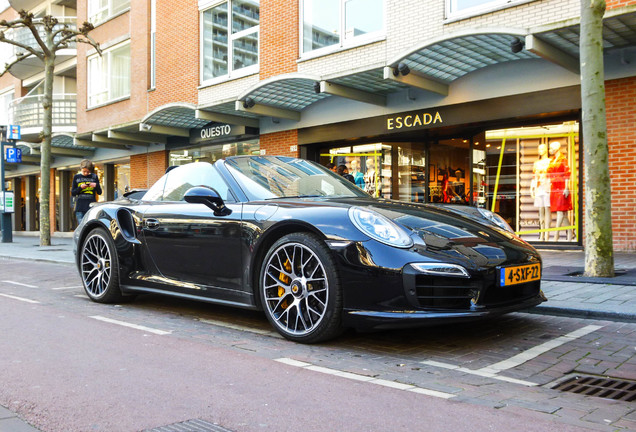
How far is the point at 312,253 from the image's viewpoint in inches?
157

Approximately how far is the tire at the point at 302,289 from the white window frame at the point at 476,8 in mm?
8156

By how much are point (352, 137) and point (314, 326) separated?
1028 cm

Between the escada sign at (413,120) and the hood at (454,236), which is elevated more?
the escada sign at (413,120)

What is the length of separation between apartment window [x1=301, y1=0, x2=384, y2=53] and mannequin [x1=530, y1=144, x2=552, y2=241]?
14.3 ft

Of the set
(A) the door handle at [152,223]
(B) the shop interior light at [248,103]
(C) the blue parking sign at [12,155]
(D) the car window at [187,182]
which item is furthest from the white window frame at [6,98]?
(A) the door handle at [152,223]

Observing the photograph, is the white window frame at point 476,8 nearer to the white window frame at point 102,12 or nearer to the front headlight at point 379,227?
the front headlight at point 379,227

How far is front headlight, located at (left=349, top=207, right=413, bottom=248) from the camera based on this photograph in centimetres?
378

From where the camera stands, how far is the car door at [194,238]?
4.57m

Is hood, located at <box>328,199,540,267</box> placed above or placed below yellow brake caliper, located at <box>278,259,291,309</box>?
above

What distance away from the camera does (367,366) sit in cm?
354

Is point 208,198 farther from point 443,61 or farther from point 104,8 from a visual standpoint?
point 104,8

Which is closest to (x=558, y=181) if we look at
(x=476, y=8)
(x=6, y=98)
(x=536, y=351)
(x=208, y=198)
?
(x=476, y=8)

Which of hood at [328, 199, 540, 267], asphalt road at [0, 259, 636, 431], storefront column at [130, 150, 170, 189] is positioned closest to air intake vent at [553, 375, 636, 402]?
asphalt road at [0, 259, 636, 431]

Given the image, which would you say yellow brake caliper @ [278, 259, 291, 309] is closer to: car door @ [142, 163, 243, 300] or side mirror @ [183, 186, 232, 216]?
car door @ [142, 163, 243, 300]
